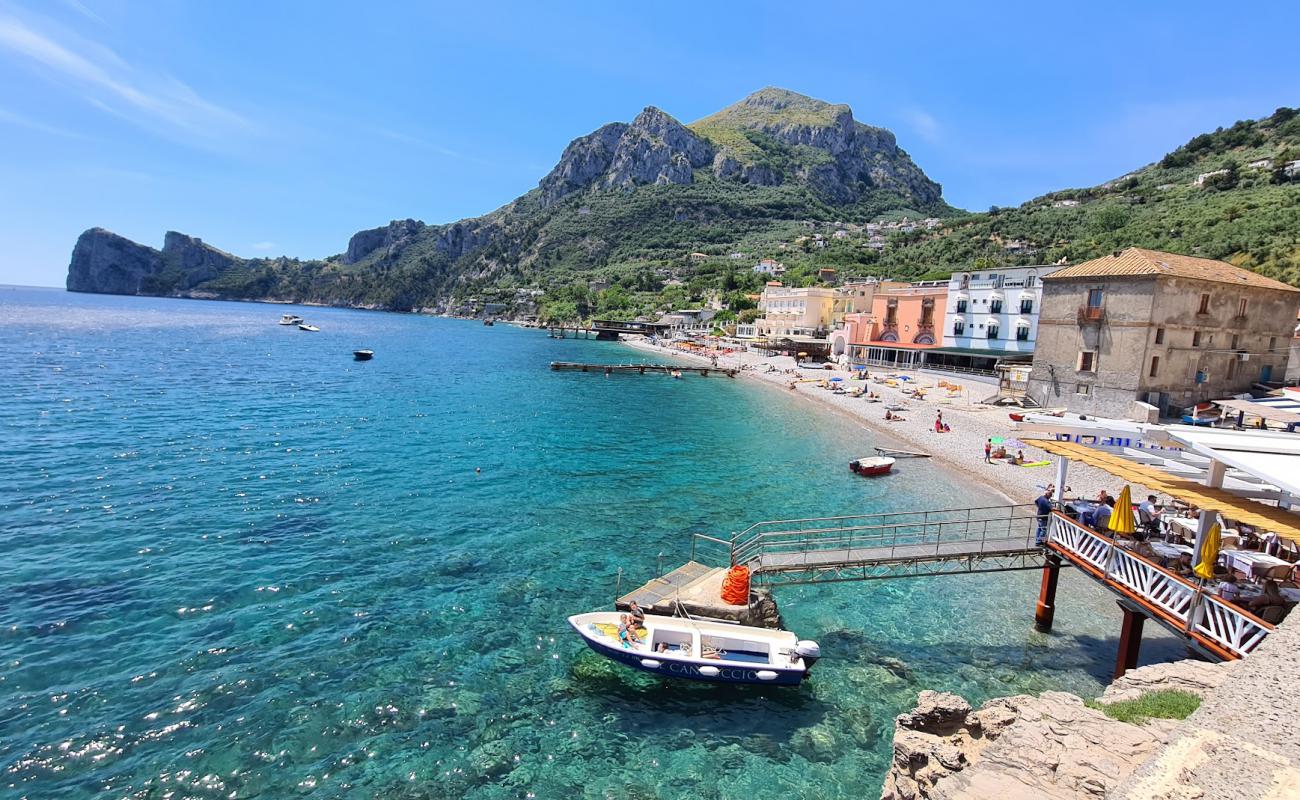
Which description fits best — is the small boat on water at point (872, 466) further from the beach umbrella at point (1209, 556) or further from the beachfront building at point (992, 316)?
the beachfront building at point (992, 316)

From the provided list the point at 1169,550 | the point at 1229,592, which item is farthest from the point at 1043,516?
the point at 1229,592

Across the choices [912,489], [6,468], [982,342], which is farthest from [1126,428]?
[982,342]

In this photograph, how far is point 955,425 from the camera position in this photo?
44375 millimetres

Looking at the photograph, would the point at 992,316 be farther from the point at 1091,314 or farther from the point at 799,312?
the point at 799,312

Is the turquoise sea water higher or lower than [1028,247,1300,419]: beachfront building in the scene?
lower

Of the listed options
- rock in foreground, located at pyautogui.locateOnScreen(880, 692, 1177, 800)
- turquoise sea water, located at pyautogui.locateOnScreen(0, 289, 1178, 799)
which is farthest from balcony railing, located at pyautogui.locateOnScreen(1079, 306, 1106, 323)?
rock in foreground, located at pyautogui.locateOnScreen(880, 692, 1177, 800)

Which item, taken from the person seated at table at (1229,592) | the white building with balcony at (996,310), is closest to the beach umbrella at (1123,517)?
the person seated at table at (1229,592)

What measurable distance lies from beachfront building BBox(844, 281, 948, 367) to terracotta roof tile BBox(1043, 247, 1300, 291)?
30.1 meters

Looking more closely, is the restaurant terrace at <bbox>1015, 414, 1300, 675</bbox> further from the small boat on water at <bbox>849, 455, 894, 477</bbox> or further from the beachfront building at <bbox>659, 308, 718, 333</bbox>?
the beachfront building at <bbox>659, 308, 718, 333</bbox>

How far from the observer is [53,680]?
12.9 meters

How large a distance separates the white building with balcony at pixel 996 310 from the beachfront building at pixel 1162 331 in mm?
19877

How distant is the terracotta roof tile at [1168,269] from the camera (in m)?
36.3

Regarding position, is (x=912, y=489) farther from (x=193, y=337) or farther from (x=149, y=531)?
(x=193, y=337)

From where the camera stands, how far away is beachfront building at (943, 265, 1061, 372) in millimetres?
61625
